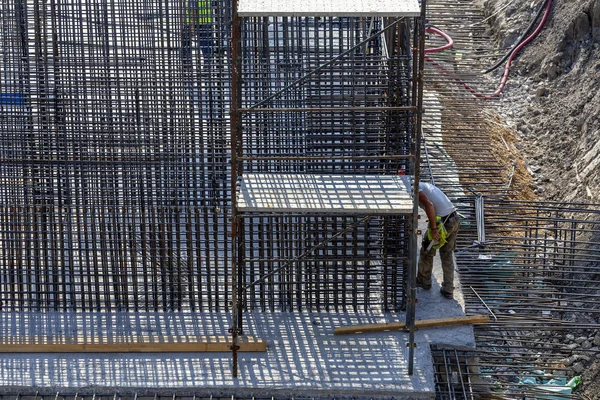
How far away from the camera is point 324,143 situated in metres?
11.4

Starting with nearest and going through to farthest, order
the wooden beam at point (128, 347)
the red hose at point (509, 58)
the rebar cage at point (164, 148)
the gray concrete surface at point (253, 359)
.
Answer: the gray concrete surface at point (253, 359) < the wooden beam at point (128, 347) < the rebar cage at point (164, 148) < the red hose at point (509, 58)

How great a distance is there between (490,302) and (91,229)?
4673 millimetres

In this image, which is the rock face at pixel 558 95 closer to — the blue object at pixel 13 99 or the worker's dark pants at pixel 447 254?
the worker's dark pants at pixel 447 254

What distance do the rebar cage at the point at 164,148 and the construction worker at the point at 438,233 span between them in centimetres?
32

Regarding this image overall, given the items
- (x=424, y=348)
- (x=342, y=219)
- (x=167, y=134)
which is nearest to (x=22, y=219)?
(x=167, y=134)

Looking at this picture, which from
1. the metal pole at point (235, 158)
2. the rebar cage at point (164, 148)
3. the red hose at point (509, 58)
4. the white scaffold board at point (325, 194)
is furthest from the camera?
the red hose at point (509, 58)

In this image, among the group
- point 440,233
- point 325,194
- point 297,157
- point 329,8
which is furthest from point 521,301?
point 329,8

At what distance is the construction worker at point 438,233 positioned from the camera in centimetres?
1098

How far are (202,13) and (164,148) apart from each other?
1.56 m

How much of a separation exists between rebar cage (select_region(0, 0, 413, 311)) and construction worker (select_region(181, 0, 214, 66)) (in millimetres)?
23

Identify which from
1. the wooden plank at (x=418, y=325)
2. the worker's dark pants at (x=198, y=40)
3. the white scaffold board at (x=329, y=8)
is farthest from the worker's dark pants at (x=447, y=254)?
the worker's dark pants at (x=198, y=40)

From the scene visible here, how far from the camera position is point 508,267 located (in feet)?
40.5

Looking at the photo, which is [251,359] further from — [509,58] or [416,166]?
[509,58]

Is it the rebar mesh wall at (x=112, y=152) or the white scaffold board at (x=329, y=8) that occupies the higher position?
the white scaffold board at (x=329, y=8)
